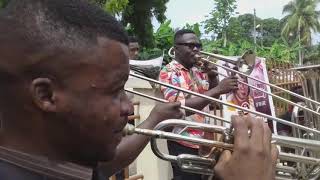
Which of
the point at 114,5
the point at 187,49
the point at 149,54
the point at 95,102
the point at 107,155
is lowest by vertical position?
the point at 107,155

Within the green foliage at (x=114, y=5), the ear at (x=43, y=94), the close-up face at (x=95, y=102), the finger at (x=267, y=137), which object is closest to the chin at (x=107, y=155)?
the close-up face at (x=95, y=102)

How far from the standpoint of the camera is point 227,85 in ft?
12.6

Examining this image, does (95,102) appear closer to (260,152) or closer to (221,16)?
(260,152)

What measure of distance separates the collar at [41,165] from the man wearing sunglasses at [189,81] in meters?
2.51

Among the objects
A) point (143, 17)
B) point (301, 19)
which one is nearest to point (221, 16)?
point (143, 17)

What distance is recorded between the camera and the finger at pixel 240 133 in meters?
1.16

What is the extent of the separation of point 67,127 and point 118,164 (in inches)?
28.2

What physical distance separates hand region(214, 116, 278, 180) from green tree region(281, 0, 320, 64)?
5326 centimetres

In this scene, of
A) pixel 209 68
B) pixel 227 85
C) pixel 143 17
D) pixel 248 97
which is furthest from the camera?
pixel 143 17

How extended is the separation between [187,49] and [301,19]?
5659 centimetres

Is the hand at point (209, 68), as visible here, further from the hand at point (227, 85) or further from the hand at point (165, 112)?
the hand at point (165, 112)

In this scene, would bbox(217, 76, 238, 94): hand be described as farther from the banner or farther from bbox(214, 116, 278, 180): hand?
bbox(214, 116, 278, 180): hand

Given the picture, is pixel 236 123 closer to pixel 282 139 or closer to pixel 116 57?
pixel 116 57

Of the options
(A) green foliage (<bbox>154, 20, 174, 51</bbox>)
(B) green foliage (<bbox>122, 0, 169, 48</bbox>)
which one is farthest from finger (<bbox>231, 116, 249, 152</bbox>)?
(B) green foliage (<bbox>122, 0, 169, 48</bbox>)
